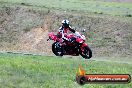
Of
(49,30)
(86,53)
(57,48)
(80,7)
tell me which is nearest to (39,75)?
(57,48)

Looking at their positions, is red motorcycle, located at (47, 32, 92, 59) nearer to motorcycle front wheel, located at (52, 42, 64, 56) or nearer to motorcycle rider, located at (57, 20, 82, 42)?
motorcycle front wheel, located at (52, 42, 64, 56)

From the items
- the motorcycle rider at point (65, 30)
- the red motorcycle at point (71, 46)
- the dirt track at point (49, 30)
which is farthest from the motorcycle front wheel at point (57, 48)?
the dirt track at point (49, 30)

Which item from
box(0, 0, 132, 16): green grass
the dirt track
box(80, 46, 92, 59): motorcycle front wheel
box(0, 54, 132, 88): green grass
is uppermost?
box(0, 54, 132, 88): green grass

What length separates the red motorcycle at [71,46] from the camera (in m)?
25.1

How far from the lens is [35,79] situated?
14914 mm

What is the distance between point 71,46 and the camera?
2561 cm

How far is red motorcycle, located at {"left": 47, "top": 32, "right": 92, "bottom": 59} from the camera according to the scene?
2511 cm

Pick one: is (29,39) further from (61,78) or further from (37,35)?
(61,78)

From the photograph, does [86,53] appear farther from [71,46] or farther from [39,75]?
[39,75]

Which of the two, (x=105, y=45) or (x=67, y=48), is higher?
(x=67, y=48)

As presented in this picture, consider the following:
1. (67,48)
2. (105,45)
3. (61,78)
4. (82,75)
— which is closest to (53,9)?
(105,45)

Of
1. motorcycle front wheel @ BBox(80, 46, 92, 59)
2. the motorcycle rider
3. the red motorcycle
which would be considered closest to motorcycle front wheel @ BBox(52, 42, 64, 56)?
the red motorcycle

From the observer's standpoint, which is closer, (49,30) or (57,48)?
(57,48)

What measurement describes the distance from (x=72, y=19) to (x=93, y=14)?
2.97m
